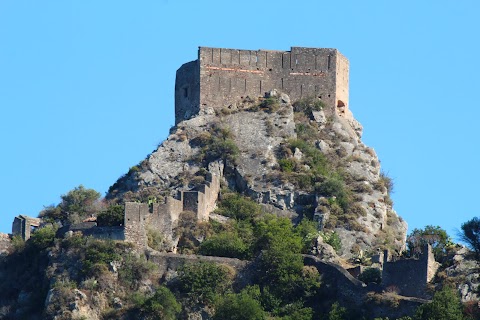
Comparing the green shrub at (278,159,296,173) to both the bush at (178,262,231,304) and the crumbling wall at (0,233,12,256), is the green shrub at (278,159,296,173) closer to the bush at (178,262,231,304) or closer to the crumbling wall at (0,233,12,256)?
the bush at (178,262,231,304)

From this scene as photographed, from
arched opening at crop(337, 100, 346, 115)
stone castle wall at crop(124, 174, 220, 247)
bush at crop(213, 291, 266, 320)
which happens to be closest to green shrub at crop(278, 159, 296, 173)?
stone castle wall at crop(124, 174, 220, 247)

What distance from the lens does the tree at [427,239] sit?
76.9 metres

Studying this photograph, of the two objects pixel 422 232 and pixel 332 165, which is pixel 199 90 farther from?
pixel 422 232

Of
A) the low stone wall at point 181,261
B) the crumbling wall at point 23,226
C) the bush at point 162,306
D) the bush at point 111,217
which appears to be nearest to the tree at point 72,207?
the crumbling wall at point 23,226

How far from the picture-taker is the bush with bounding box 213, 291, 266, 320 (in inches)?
2859

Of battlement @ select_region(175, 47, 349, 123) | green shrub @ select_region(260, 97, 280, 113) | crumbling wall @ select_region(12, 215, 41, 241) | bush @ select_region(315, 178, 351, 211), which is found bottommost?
crumbling wall @ select_region(12, 215, 41, 241)

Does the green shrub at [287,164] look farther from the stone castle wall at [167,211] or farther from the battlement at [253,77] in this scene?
the battlement at [253,77]

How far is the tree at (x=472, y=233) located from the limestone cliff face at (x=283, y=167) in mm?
7585

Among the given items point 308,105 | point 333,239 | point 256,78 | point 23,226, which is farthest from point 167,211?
point 308,105

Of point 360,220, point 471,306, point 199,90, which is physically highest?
point 199,90

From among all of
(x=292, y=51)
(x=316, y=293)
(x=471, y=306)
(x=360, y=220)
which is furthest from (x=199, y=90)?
(x=471, y=306)

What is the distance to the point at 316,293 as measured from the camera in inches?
2928

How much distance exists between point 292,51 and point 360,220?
11.3m

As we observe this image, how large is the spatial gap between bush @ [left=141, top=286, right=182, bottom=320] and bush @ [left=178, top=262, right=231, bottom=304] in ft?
3.01
